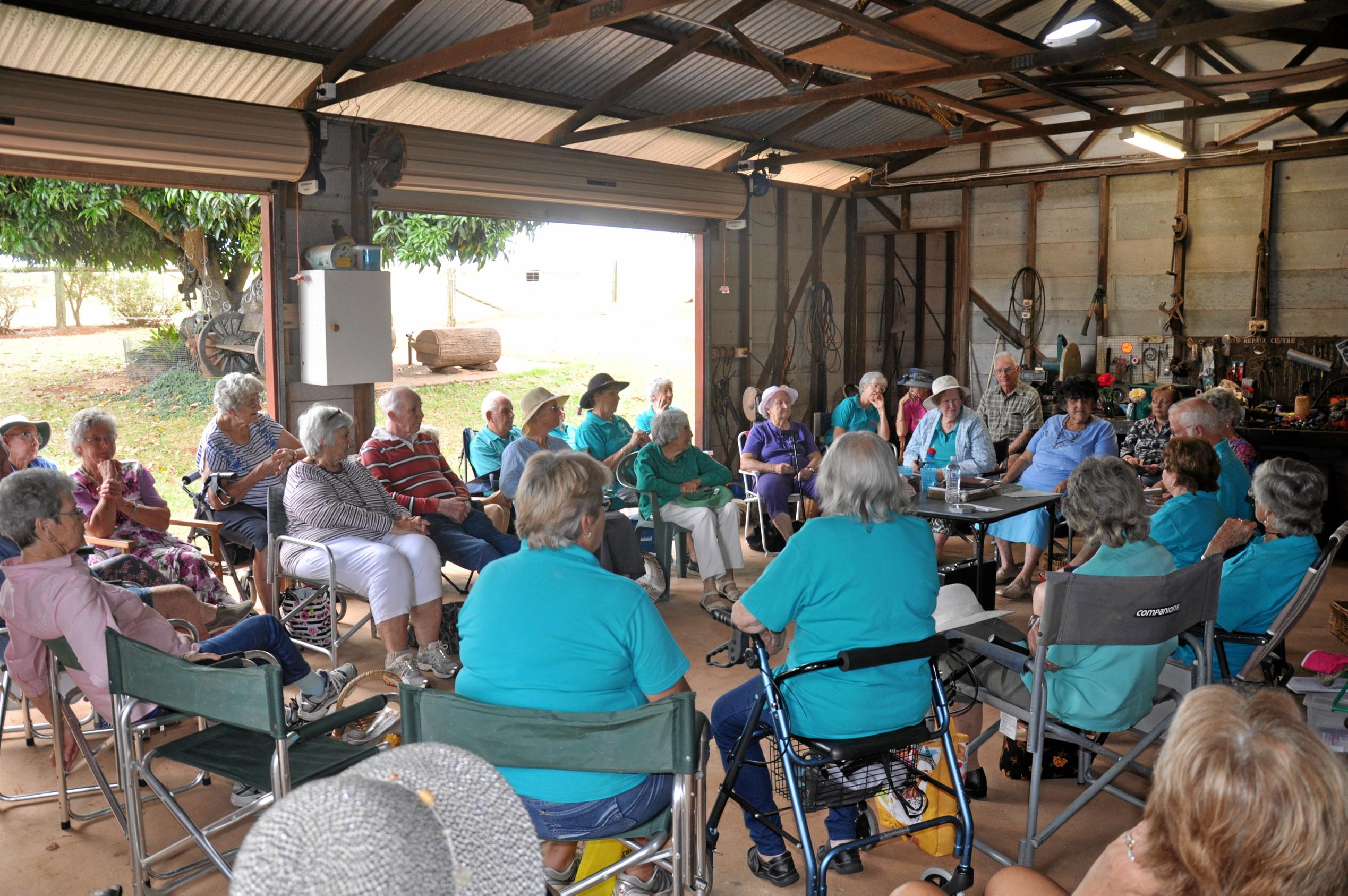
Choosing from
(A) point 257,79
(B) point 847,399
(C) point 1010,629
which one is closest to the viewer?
(C) point 1010,629

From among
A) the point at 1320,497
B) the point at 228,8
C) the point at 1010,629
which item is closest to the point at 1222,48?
the point at 1320,497

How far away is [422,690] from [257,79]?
14.5 ft

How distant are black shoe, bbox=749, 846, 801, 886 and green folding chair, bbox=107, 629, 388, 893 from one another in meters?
1.20

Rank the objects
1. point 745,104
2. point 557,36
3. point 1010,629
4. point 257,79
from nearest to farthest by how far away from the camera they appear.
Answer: point 1010,629 < point 557,36 < point 257,79 < point 745,104

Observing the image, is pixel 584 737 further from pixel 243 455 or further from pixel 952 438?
pixel 952 438

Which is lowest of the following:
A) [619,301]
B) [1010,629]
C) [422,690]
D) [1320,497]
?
[1010,629]

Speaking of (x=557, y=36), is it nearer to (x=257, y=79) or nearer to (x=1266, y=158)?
(x=257, y=79)

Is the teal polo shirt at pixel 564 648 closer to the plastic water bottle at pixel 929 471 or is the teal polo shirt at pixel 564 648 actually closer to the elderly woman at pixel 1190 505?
the elderly woman at pixel 1190 505

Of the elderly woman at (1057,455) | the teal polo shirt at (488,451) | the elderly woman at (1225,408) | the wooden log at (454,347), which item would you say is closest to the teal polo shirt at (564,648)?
the elderly woman at (1225,408)

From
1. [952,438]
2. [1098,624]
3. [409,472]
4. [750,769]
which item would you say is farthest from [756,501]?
[1098,624]

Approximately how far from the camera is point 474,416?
1330 cm

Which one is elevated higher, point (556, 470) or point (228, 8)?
point (228, 8)

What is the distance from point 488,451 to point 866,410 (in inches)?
119

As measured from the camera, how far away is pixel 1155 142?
8.09 m
